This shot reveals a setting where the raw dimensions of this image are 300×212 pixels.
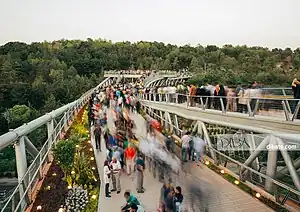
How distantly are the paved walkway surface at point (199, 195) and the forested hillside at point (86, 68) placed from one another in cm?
3315

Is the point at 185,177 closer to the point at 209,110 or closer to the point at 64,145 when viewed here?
the point at 64,145

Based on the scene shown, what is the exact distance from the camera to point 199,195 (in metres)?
8.00

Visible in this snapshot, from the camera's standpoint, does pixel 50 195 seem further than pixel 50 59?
No

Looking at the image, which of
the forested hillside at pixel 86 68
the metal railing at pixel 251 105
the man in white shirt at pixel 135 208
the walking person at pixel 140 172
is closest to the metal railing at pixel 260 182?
the metal railing at pixel 251 105

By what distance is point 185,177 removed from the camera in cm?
1036

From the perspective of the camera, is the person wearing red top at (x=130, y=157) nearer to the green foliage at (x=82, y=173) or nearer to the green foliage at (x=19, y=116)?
the green foliage at (x=82, y=173)

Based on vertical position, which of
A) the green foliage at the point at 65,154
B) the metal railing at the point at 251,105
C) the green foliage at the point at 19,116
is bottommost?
the green foliage at the point at 19,116

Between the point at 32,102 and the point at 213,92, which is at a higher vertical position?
the point at 213,92

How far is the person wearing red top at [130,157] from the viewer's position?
420 inches

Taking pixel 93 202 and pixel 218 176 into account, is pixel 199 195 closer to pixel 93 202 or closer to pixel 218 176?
pixel 93 202

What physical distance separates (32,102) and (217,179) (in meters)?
63.1

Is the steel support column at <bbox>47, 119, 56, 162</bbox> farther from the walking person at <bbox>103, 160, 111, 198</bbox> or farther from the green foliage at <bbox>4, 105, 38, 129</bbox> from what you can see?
the green foliage at <bbox>4, 105, 38, 129</bbox>

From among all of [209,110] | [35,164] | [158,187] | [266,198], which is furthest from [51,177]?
[209,110]

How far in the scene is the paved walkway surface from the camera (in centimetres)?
841
